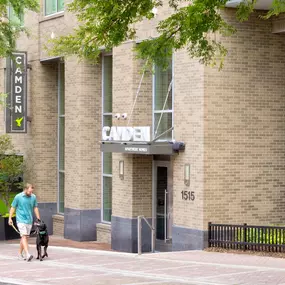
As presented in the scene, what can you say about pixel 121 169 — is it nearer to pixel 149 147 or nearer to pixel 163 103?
pixel 163 103

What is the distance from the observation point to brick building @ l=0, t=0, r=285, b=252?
21.4 m

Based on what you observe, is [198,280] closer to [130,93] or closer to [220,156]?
[220,156]

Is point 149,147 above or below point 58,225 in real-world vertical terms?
above

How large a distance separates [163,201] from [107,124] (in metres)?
3.96

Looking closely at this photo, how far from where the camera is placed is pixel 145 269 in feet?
57.2

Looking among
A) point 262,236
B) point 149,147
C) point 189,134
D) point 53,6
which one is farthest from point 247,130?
point 53,6

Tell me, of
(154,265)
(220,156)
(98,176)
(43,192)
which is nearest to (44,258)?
(154,265)

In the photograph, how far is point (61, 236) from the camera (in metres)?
29.6

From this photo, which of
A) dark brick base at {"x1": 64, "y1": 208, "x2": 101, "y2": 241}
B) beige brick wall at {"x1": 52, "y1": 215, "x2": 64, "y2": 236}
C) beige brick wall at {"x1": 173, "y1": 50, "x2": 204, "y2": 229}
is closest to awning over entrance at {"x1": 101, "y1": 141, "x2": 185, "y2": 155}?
beige brick wall at {"x1": 173, "y1": 50, "x2": 204, "y2": 229}

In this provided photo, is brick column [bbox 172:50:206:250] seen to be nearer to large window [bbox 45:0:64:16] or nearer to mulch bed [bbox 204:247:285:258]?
mulch bed [bbox 204:247:285:258]

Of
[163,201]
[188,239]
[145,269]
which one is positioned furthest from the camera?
[163,201]

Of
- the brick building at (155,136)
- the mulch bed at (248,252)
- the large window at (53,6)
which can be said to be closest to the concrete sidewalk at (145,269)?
the mulch bed at (248,252)

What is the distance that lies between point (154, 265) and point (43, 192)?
1285 cm

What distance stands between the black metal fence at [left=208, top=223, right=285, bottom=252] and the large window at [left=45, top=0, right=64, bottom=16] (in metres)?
11.2
